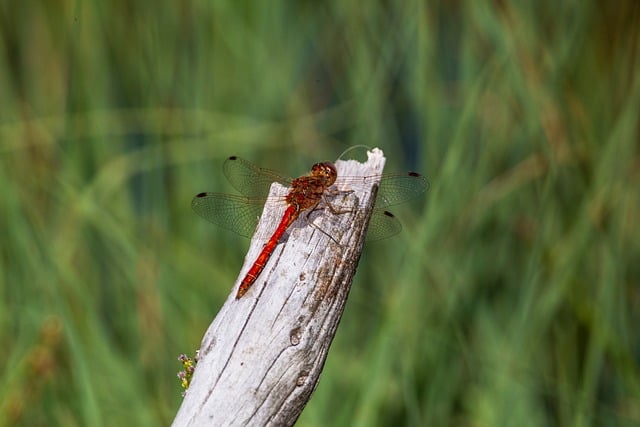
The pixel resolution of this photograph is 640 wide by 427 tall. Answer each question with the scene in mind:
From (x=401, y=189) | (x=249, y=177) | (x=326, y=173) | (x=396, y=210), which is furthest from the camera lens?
(x=396, y=210)

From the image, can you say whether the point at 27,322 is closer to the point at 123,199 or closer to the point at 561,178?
the point at 123,199

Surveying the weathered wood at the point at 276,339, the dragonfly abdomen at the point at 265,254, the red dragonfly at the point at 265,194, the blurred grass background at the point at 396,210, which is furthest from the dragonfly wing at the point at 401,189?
the weathered wood at the point at 276,339

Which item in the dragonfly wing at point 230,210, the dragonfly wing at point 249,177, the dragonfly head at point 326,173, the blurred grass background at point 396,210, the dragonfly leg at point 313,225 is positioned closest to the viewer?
the dragonfly leg at point 313,225

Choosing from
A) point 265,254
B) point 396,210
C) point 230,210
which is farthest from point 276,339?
point 396,210

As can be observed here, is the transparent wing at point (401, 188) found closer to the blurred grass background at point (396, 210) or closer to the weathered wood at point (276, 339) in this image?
the blurred grass background at point (396, 210)

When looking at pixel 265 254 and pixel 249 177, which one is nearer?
pixel 265 254

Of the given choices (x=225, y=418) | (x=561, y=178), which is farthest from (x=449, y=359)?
(x=225, y=418)

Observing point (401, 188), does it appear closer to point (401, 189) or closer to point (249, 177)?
point (401, 189)

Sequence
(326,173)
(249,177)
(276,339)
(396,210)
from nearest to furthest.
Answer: (276,339), (326,173), (249,177), (396,210)
